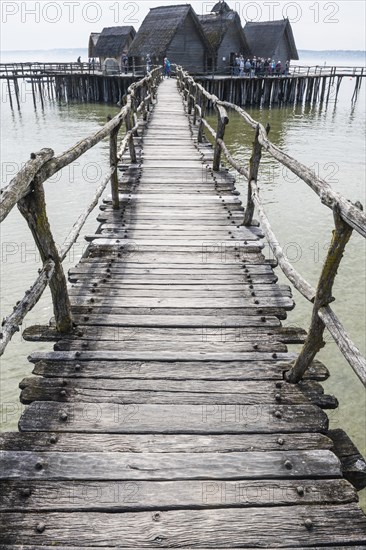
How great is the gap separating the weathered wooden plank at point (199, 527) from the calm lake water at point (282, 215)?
3311mm

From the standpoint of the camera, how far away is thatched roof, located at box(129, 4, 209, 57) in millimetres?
35781

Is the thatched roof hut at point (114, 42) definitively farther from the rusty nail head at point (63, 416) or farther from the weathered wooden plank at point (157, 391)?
the rusty nail head at point (63, 416)

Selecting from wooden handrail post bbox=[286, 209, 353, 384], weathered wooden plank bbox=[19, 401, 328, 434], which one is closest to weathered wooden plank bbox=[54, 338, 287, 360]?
wooden handrail post bbox=[286, 209, 353, 384]

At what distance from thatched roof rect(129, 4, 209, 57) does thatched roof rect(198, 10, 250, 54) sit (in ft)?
5.72

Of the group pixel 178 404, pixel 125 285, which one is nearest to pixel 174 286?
pixel 125 285

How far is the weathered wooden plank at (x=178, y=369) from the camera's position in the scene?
9.96 ft

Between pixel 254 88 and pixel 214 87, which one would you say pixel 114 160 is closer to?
pixel 214 87

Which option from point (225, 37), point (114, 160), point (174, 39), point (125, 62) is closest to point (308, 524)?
point (114, 160)

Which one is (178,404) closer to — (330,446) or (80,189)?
(330,446)

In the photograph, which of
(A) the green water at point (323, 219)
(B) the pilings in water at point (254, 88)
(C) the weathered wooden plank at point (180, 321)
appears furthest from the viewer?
(B) the pilings in water at point (254, 88)

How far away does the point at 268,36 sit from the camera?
45.0 metres

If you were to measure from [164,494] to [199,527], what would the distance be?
9.6 inches

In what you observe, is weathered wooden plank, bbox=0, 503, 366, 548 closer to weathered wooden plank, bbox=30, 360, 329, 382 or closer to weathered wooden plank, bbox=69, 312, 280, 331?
weathered wooden plank, bbox=30, 360, 329, 382

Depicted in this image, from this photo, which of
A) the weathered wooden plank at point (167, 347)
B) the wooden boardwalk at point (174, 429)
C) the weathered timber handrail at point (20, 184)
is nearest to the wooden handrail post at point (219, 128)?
the wooden boardwalk at point (174, 429)
